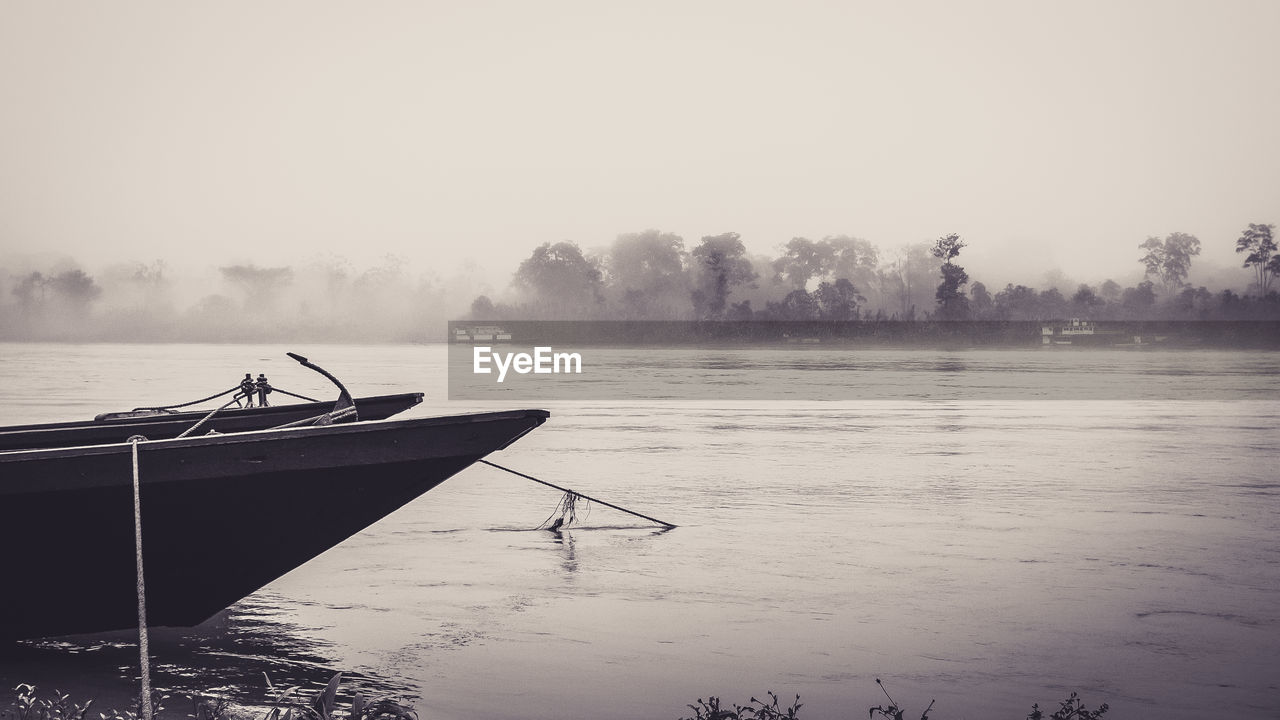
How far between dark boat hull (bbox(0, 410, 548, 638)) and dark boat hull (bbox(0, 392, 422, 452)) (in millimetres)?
1758

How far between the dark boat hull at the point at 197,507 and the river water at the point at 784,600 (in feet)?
1.17

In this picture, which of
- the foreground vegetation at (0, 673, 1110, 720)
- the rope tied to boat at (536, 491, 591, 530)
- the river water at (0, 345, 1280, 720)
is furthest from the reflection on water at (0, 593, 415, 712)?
the rope tied to boat at (536, 491, 591, 530)

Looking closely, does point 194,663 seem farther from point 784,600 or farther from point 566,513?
point 566,513

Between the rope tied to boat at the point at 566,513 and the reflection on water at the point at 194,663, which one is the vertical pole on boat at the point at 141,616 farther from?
the rope tied to boat at the point at 566,513

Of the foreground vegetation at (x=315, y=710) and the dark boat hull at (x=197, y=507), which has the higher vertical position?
the dark boat hull at (x=197, y=507)

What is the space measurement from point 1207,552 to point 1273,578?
1.35 m

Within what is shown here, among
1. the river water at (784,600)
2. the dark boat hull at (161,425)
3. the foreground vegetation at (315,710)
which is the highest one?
the dark boat hull at (161,425)

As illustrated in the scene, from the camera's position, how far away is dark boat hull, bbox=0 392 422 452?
1007 cm

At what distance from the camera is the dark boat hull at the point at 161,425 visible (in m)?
10.1

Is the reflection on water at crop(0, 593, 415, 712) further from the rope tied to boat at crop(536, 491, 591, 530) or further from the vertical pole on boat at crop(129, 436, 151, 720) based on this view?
the rope tied to boat at crop(536, 491, 591, 530)

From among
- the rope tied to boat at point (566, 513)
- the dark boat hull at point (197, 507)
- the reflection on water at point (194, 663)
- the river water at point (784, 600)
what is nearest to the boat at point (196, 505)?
the dark boat hull at point (197, 507)

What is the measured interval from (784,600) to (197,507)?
471 cm

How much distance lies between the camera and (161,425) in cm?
1052

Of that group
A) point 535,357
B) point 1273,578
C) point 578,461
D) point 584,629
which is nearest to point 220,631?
point 584,629
